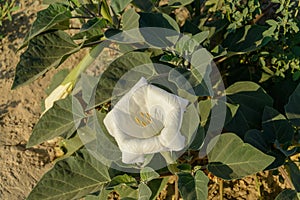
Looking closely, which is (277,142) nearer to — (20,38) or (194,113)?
(194,113)

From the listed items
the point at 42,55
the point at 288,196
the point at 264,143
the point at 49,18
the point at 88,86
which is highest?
the point at 49,18

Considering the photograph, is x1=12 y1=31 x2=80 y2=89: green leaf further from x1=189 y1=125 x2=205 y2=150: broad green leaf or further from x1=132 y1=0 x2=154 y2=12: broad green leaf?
x1=189 y1=125 x2=205 y2=150: broad green leaf

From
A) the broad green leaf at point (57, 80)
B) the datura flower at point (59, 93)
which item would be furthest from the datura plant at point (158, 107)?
the broad green leaf at point (57, 80)

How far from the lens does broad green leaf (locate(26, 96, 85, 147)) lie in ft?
6.14

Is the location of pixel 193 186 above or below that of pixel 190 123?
below

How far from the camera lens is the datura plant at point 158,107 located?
1.63 metres

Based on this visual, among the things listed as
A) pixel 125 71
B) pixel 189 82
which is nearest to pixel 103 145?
pixel 125 71

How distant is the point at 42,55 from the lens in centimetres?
187

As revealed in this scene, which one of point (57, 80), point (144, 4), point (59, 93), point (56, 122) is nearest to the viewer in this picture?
point (56, 122)

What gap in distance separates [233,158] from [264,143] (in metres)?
0.14

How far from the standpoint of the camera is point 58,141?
2.32 m

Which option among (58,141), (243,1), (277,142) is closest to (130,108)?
(277,142)

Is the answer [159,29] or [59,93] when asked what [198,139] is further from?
[59,93]

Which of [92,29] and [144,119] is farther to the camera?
[92,29]
